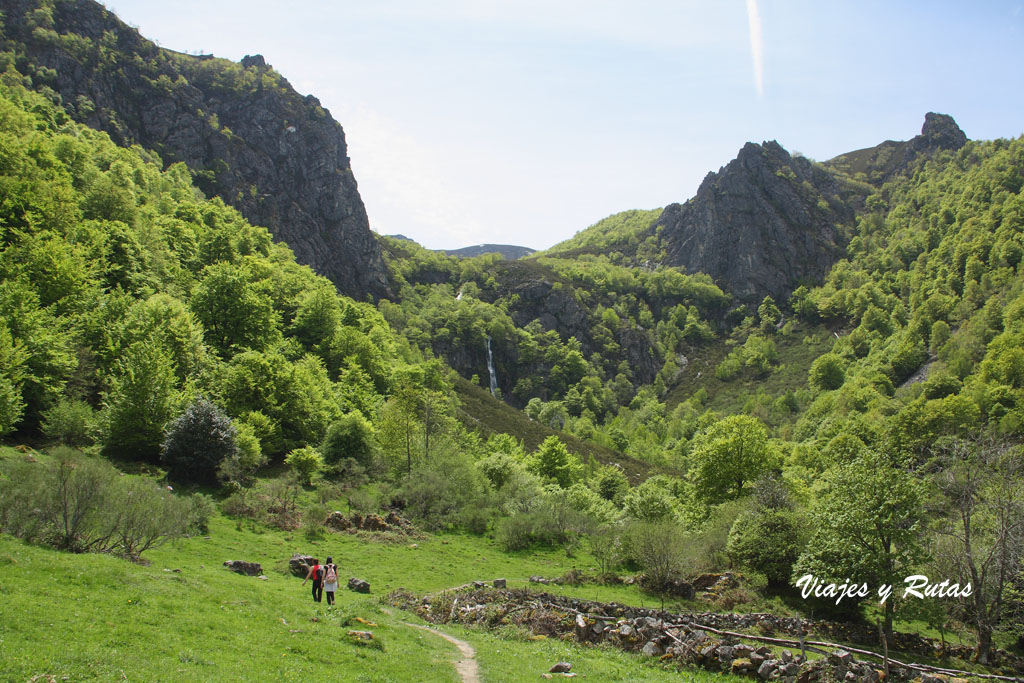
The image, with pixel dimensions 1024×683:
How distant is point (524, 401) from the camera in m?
181

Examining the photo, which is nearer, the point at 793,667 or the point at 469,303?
the point at 793,667

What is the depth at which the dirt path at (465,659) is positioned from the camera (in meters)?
14.8

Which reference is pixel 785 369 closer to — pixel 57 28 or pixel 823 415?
pixel 823 415

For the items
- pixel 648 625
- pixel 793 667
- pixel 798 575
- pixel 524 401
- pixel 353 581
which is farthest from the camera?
pixel 524 401

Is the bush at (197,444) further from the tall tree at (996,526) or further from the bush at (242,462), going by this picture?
the tall tree at (996,526)

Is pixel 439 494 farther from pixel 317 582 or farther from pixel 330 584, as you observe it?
pixel 330 584

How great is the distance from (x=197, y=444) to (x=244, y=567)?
481 inches

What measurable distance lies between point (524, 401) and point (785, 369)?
87708 mm

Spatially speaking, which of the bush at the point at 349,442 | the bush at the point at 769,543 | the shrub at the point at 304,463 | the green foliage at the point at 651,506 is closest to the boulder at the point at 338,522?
the shrub at the point at 304,463

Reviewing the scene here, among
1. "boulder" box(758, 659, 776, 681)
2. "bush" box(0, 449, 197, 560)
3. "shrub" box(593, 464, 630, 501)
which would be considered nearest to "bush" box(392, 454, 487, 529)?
"bush" box(0, 449, 197, 560)

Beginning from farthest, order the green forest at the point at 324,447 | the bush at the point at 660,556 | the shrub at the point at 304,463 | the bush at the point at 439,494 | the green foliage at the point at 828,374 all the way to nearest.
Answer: the green foliage at the point at 828,374, the bush at the point at 439,494, the shrub at the point at 304,463, the bush at the point at 660,556, the green forest at the point at 324,447

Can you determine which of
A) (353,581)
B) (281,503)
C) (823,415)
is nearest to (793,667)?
(353,581)

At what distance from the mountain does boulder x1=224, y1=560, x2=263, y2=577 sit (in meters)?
123

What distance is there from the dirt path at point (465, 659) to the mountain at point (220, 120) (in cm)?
13069
